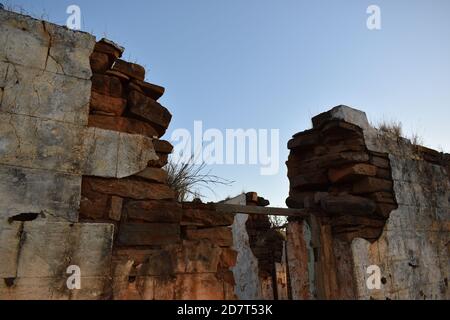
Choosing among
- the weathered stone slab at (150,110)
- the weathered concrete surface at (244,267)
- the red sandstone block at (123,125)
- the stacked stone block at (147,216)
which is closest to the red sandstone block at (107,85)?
the stacked stone block at (147,216)

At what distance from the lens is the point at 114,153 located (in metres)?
2.80

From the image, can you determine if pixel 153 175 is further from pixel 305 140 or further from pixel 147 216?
pixel 305 140

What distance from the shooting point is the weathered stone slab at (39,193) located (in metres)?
2.37

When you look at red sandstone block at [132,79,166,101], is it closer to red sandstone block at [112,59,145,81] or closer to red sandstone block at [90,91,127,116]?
red sandstone block at [112,59,145,81]

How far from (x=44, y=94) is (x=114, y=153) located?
652mm

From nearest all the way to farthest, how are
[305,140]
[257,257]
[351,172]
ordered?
[351,172] < [305,140] < [257,257]

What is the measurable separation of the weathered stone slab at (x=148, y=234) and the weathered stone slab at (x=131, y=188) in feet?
0.74

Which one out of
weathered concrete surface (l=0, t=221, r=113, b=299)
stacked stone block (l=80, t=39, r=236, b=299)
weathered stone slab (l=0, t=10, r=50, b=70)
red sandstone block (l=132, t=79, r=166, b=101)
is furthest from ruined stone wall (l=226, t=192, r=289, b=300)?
weathered stone slab (l=0, t=10, r=50, b=70)

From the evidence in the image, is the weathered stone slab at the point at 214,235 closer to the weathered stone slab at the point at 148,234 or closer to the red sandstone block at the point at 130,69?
the weathered stone slab at the point at 148,234

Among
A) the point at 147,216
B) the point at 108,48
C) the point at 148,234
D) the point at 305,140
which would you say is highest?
the point at 108,48

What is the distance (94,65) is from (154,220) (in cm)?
134

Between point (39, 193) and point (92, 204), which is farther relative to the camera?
point (92, 204)

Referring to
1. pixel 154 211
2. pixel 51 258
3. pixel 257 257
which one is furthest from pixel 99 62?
pixel 257 257
